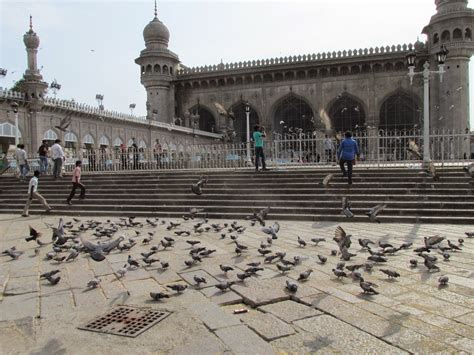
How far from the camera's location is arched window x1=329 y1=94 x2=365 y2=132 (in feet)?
99.3

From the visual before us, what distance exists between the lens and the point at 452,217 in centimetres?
737

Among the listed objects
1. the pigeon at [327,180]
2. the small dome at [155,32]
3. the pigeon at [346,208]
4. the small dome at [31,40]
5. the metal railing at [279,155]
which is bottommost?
the pigeon at [346,208]

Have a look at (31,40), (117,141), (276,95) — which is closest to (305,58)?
(276,95)

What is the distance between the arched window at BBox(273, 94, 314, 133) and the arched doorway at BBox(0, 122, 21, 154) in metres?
18.4

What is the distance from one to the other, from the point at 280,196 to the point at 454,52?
72.5 ft

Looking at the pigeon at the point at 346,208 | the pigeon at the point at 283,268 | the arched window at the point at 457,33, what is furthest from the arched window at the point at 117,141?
the pigeon at the point at 283,268

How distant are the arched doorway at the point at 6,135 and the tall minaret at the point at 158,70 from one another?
1299 centimetres

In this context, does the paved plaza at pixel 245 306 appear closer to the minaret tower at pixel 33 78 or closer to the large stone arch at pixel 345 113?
the minaret tower at pixel 33 78

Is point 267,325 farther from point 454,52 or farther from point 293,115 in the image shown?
point 293,115

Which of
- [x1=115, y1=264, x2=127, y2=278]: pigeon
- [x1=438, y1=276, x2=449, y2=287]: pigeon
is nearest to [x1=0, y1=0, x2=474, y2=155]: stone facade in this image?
[x1=115, y1=264, x2=127, y2=278]: pigeon

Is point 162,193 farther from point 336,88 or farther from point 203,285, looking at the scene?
point 336,88

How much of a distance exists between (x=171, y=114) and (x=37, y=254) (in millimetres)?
28902

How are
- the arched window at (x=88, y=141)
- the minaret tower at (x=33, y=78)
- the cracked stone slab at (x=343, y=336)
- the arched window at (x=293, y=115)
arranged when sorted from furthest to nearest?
the arched window at (x=293, y=115), the arched window at (x=88, y=141), the minaret tower at (x=33, y=78), the cracked stone slab at (x=343, y=336)

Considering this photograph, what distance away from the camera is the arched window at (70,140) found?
71.3 ft
